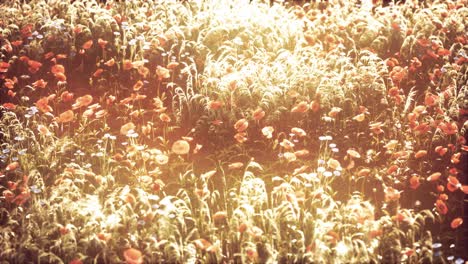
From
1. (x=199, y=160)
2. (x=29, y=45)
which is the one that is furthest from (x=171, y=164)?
(x=29, y=45)

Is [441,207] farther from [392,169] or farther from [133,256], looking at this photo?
[133,256]

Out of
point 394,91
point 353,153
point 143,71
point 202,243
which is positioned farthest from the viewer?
point 143,71

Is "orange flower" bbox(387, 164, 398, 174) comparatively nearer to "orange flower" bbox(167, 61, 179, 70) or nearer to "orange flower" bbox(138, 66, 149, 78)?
"orange flower" bbox(167, 61, 179, 70)

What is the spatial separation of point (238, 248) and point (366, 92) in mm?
1914

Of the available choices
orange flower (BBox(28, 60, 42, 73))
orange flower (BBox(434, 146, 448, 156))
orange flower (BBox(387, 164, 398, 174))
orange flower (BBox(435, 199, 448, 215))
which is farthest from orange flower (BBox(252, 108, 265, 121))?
orange flower (BBox(28, 60, 42, 73))

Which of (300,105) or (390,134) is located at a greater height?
(300,105)

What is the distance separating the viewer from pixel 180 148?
3.99 meters

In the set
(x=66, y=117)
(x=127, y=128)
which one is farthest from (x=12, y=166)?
(x=127, y=128)

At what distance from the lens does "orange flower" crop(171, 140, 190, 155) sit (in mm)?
3916

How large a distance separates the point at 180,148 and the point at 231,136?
19.0 inches

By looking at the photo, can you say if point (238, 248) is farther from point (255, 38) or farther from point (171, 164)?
point (255, 38)

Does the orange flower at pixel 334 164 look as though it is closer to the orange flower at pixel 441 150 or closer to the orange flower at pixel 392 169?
the orange flower at pixel 392 169

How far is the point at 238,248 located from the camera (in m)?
3.29

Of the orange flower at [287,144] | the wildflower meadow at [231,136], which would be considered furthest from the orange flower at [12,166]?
the orange flower at [287,144]
